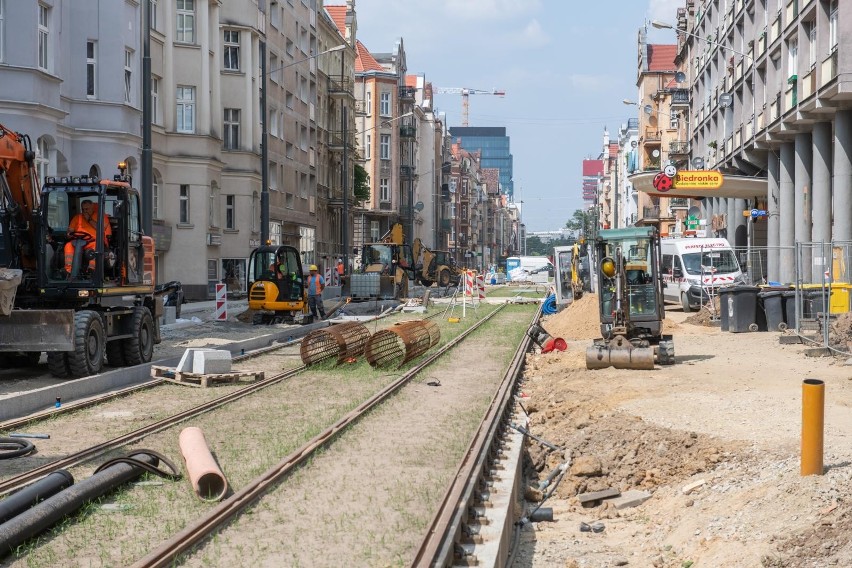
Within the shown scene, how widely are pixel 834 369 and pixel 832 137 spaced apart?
60.5 ft

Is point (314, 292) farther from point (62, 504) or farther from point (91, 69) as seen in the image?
point (62, 504)

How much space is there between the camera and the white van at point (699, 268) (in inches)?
1467

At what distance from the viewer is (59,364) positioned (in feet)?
56.6

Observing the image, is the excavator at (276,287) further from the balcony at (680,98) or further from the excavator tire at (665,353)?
the balcony at (680,98)

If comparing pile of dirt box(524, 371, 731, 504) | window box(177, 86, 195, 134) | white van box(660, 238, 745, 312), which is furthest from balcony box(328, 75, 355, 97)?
pile of dirt box(524, 371, 731, 504)

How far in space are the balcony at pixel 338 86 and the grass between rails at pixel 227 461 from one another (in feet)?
172

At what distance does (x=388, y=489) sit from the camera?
9.55 meters

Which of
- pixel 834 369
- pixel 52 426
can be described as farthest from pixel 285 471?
pixel 834 369

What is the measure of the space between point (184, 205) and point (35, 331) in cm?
2632

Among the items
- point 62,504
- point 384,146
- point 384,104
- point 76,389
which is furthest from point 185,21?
point 384,104

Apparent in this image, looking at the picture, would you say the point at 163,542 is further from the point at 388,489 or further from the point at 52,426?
the point at 52,426

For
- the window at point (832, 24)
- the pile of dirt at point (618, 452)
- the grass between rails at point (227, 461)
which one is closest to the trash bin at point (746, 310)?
the window at point (832, 24)

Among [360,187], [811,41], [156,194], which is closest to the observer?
[811,41]

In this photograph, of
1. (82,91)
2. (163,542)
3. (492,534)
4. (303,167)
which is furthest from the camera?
(303,167)
